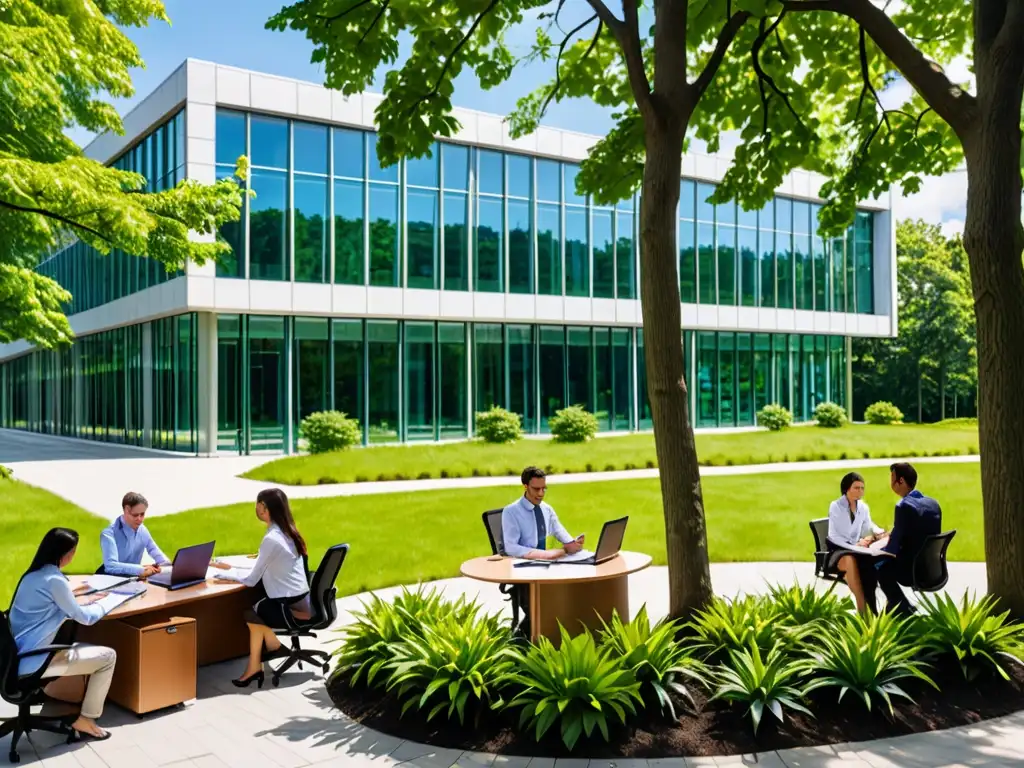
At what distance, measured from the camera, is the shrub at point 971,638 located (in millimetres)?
6832

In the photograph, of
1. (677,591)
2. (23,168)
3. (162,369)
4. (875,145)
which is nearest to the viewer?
(677,591)

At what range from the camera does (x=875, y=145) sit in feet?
35.8

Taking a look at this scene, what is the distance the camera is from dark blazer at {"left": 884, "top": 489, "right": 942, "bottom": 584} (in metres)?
8.25

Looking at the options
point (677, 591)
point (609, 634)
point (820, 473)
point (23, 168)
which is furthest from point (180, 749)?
point (820, 473)

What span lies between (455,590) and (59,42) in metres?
8.86

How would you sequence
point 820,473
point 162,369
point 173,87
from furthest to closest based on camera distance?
point 162,369 → point 173,87 → point 820,473

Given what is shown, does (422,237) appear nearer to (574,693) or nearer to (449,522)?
(449,522)

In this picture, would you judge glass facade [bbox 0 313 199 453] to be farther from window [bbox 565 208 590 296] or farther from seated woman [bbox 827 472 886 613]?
seated woman [bbox 827 472 886 613]

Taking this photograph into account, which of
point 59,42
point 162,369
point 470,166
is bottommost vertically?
point 162,369

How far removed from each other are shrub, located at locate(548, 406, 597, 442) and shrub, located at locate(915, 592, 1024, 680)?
24605mm

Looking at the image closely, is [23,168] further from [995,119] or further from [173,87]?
[173,87]

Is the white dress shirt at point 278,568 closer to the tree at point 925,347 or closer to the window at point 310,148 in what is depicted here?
the window at point 310,148

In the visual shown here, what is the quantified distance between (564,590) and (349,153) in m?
27.0

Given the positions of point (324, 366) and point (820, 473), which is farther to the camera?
point (324, 366)
